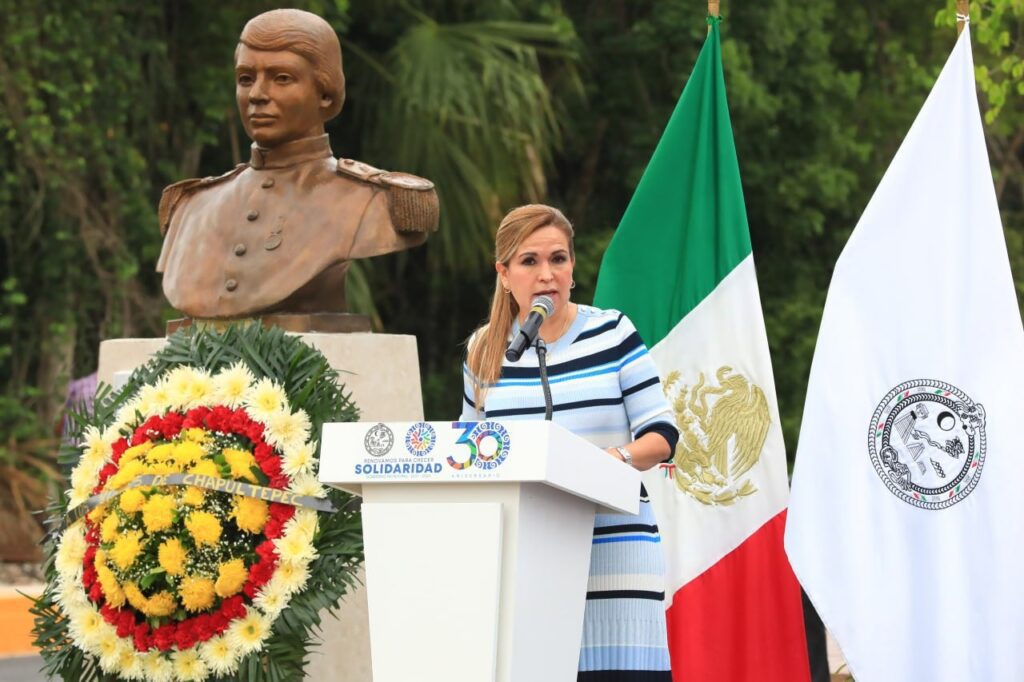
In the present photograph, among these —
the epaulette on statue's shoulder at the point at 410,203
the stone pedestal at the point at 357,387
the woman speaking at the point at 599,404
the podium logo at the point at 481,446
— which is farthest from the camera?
the epaulette on statue's shoulder at the point at 410,203

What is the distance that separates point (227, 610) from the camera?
12.8 ft

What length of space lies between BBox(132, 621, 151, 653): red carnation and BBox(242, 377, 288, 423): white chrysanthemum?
0.58 metres

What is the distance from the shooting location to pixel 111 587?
3953mm

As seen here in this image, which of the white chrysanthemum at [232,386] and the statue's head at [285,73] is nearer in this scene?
the white chrysanthemum at [232,386]

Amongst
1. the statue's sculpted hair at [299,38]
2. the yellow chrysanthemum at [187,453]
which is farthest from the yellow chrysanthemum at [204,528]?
the statue's sculpted hair at [299,38]

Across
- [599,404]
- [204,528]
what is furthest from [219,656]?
[599,404]

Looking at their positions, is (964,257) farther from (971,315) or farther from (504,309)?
(504,309)

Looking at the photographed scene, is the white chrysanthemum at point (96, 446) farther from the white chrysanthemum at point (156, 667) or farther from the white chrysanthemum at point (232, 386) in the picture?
the white chrysanthemum at point (156, 667)

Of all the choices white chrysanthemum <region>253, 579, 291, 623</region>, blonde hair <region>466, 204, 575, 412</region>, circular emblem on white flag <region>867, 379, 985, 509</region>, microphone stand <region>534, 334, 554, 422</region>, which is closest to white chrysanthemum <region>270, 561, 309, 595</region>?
white chrysanthemum <region>253, 579, 291, 623</region>

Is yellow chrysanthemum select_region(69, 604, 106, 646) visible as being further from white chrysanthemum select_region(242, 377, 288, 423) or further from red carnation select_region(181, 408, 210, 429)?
white chrysanthemum select_region(242, 377, 288, 423)

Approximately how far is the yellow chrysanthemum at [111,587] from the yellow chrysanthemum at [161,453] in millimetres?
293

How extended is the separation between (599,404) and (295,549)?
39.7 inches

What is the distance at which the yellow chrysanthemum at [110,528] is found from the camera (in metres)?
3.98

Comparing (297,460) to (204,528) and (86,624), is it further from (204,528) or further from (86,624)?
(86,624)
